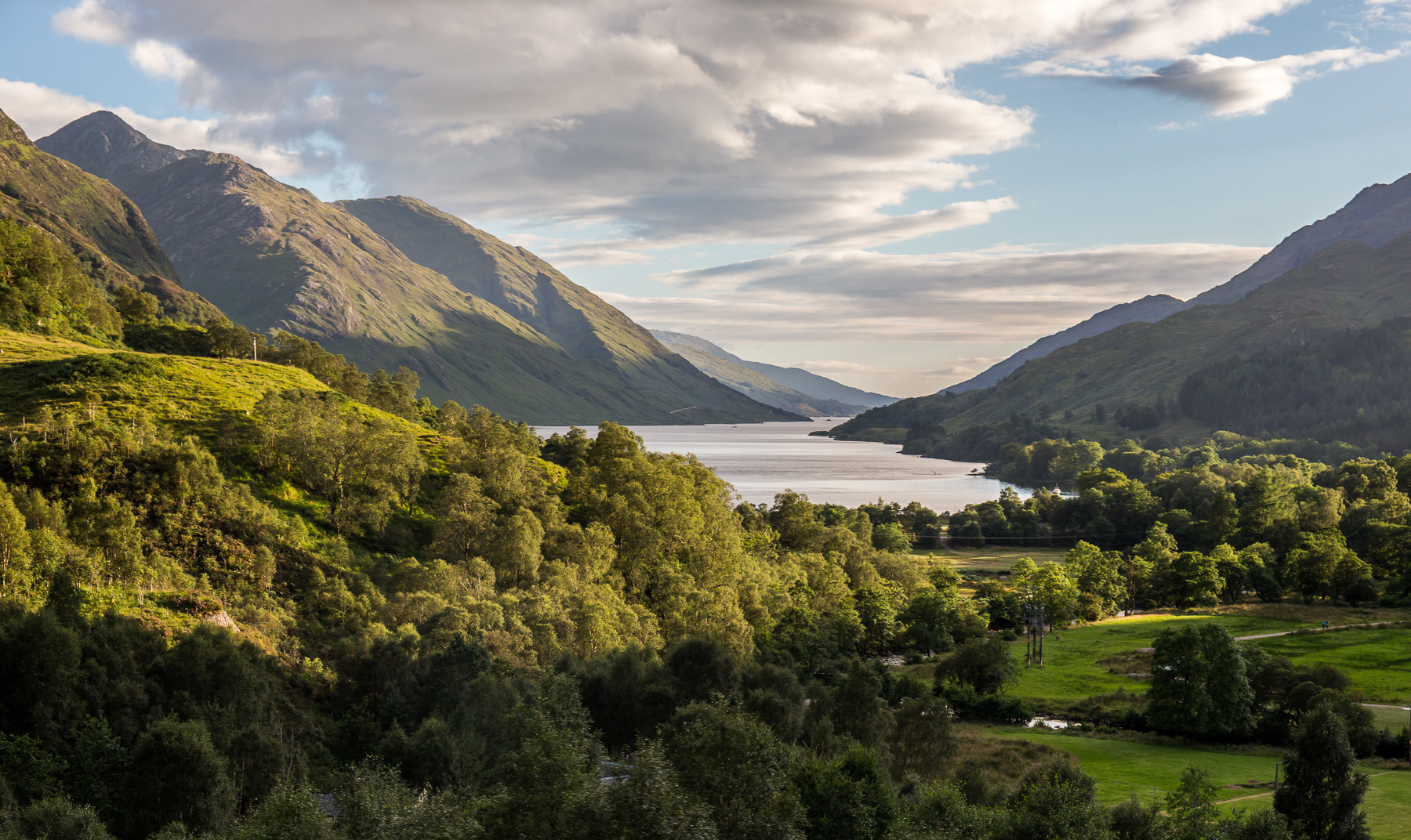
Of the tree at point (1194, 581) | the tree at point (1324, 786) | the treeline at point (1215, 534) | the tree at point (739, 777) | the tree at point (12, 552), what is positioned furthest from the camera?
the tree at point (1194, 581)

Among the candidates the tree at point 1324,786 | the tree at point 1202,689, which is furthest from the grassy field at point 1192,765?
the tree at point 1324,786

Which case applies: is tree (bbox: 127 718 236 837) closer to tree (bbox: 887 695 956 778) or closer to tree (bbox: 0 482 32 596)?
tree (bbox: 0 482 32 596)

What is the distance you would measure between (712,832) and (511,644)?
35.2m

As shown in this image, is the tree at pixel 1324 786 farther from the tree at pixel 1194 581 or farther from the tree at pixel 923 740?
the tree at pixel 1194 581

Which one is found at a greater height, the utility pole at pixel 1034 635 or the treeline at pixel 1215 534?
the treeline at pixel 1215 534

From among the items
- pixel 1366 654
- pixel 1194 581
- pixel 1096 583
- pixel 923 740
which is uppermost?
pixel 1194 581

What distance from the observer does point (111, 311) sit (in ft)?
375

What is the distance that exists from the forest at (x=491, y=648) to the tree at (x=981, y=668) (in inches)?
13.0

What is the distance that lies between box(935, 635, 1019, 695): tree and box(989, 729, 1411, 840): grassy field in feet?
22.9

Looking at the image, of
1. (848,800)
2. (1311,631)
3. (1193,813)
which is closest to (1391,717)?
(1311,631)

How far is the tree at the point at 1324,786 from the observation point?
37250mm

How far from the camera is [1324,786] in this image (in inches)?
1496

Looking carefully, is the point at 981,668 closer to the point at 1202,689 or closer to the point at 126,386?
the point at 1202,689

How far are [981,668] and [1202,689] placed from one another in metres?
18.3
